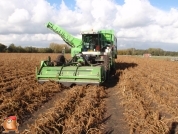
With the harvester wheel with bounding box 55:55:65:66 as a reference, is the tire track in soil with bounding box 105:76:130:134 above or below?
below

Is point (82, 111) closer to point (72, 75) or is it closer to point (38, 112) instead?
point (38, 112)

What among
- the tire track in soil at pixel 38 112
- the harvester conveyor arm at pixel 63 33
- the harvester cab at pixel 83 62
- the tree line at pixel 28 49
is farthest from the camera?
the tree line at pixel 28 49

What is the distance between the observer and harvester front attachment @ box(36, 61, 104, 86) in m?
10.5

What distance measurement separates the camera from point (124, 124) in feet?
20.3

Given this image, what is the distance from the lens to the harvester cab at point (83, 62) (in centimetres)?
1064

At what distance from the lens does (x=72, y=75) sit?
10758 millimetres

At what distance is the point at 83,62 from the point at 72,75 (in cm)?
201

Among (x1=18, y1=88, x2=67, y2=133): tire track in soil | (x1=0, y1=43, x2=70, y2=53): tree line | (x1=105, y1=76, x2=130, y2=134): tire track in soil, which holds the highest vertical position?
(x1=0, y1=43, x2=70, y2=53): tree line

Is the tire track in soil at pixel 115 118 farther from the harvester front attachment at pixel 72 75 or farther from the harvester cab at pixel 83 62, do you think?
the harvester cab at pixel 83 62

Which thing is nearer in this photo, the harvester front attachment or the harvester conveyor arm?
the harvester front attachment

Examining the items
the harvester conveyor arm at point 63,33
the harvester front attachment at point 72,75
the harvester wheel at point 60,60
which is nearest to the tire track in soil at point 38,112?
the harvester front attachment at point 72,75

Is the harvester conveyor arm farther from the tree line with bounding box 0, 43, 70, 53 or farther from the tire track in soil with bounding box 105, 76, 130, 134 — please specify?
the tree line with bounding box 0, 43, 70, 53

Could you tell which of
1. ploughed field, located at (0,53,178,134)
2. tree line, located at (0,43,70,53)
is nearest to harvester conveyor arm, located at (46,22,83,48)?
ploughed field, located at (0,53,178,134)

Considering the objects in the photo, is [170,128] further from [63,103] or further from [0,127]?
[0,127]
